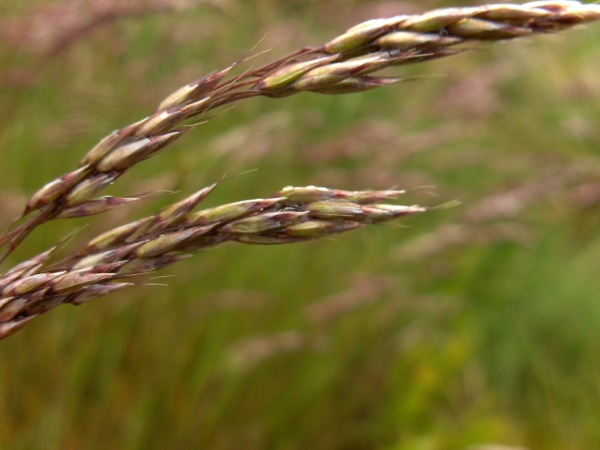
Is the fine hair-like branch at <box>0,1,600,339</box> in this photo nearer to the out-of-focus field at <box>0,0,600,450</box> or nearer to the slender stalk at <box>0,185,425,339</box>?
the slender stalk at <box>0,185,425,339</box>

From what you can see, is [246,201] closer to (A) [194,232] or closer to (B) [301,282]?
(A) [194,232]

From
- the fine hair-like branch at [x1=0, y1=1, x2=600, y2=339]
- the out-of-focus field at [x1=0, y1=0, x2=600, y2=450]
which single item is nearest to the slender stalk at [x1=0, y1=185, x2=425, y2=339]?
the fine hair-like branch at [x1=0, y1=1, x2=600, y2=339]

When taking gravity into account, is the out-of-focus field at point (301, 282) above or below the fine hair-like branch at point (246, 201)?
below

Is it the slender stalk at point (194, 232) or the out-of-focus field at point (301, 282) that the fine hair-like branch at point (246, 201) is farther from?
the out-of-focus field at point (301, 282)

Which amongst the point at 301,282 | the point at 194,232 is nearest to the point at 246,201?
the point at 194,232

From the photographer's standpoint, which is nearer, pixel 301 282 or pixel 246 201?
pixel 246 201

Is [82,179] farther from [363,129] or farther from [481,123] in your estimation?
[481,123]

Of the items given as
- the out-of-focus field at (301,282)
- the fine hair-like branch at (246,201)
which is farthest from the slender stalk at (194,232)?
the out-of-focus field at (301,282)

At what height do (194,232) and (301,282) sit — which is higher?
(194,232)

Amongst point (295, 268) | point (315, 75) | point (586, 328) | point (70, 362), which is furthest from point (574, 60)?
point (315, 75)
